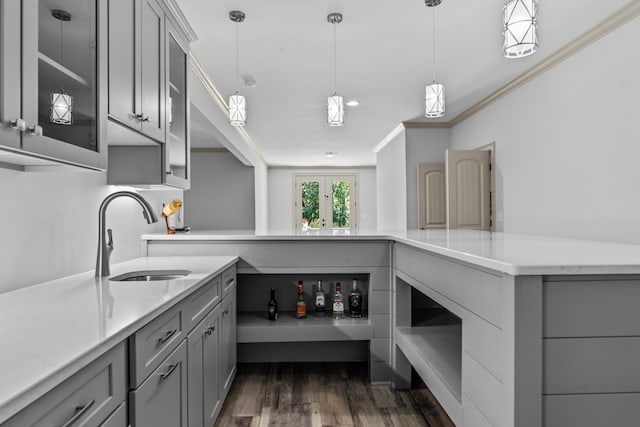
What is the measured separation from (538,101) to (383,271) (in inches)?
97.0

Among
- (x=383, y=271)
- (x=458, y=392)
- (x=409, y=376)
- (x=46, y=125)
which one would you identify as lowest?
(x=409, y=376)

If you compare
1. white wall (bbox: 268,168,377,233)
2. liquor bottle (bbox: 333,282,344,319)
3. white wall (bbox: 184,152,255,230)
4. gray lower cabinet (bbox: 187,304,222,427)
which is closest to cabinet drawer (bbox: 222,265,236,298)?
gray lower cabinet (bbox: 187,304,222,427)

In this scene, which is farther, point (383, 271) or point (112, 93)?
point (383, 271)

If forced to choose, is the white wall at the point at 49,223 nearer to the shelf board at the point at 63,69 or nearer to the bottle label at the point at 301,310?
the shelf board at the point at 63,69

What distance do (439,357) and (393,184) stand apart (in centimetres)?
498

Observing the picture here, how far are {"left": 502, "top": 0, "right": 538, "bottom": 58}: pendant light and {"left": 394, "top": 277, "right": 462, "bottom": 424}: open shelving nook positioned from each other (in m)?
1.26

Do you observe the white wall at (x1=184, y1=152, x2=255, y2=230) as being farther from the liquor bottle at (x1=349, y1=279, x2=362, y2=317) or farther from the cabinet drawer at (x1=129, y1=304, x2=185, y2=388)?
the cabinet drawer at (x1=129, y1=304, x2=185, y2=388)

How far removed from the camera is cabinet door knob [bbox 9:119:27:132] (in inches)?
39.3

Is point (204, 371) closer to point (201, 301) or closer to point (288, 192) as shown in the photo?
point (201, 301)

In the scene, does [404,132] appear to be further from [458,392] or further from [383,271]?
[458,392]

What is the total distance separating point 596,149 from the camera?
3.19 m

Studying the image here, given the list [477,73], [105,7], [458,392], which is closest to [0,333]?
[105,7]

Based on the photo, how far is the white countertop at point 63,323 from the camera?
0.71 meters

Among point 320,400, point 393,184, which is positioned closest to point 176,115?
point 320,400
